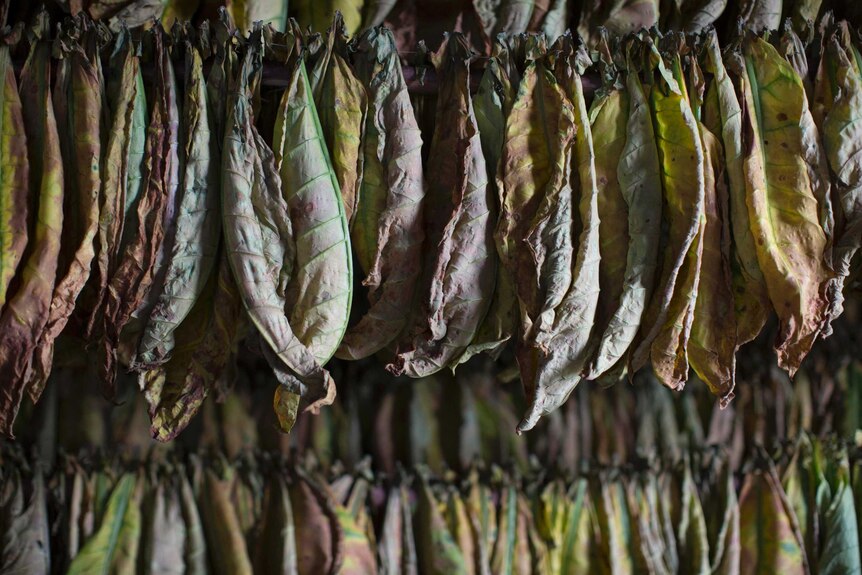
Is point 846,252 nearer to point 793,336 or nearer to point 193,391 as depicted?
point 793,336

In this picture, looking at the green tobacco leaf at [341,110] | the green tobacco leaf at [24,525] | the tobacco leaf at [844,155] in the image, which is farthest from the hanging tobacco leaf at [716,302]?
the green tobacco leaf at [24,525]

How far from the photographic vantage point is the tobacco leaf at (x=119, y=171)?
852mm

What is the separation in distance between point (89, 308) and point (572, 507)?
0.80m

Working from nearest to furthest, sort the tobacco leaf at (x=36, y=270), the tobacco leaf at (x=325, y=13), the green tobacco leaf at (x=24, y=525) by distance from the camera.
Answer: the tobacco leaf at (x=36, y=270) < the tobacco leaf at (x=325, y=13) < the green tobacco leaf at (x=24, y=525)

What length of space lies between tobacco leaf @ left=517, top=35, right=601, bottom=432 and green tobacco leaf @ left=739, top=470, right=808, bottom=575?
0.58 meters

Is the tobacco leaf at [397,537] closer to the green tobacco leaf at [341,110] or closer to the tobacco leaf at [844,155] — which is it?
the green tobacco leaf at [341,110]

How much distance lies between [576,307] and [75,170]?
59 cm

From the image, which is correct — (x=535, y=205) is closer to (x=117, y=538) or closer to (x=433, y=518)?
(x=433, y=518)

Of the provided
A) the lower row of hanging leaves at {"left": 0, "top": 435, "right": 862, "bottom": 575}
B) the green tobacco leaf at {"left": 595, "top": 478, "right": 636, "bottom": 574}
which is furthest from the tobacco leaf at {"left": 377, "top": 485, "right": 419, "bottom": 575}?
the green tobacco leaf at {"left": 595, "top": 478, "right": 636, "bottom": 574}

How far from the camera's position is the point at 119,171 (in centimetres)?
86

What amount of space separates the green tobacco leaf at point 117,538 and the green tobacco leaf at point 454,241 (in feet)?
1.88

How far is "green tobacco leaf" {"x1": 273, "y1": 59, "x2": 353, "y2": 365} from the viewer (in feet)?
2.81

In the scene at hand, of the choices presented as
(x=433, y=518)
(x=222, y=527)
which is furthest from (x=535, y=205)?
(x=222, y=527)

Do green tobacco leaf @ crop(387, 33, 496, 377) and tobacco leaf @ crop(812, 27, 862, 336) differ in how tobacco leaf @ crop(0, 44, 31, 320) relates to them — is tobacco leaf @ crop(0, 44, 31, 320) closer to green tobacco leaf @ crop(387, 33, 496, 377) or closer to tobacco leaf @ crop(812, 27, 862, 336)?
green tobacco leaf @ crop(387, 33, 496, 377)
